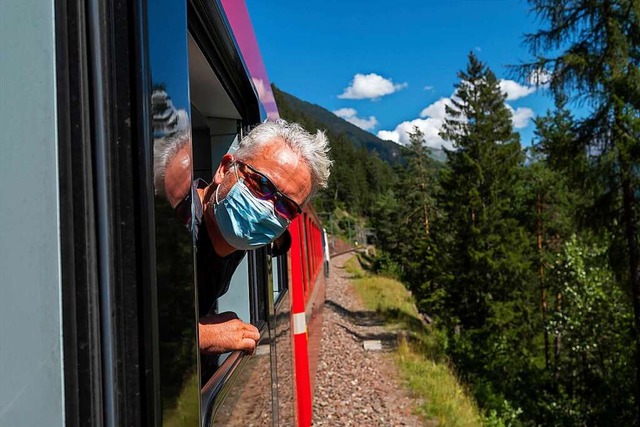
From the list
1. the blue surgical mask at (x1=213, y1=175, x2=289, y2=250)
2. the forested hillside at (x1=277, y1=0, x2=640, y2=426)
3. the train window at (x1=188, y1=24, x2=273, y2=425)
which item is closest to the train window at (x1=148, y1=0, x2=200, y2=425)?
the train window at (x1=188, y1=24, x2=273, y2=425)

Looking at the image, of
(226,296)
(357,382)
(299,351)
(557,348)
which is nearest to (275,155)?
(226,296)

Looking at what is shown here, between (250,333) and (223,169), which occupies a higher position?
(223,169)

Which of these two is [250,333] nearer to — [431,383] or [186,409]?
[186,409]

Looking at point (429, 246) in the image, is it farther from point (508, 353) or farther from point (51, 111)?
point (51, 111)

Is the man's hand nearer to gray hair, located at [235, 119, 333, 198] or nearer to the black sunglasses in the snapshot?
the black sunglasses

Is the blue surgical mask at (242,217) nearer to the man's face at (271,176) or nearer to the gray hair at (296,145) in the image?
the man's face at (271,176)

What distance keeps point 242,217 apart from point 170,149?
21.0 inches

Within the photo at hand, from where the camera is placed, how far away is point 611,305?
18484mm

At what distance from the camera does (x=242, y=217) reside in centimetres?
139

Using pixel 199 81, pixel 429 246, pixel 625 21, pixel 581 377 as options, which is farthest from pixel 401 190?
pixel 199 81

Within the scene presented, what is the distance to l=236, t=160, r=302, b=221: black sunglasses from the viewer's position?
1429mm

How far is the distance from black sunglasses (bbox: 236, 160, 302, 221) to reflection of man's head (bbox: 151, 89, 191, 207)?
0.43 meters

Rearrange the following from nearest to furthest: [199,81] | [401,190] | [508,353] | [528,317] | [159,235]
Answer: [159,235] < [199,81] < [508,353] < [528,317] < [401,190]

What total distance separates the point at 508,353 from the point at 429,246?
7551mm
